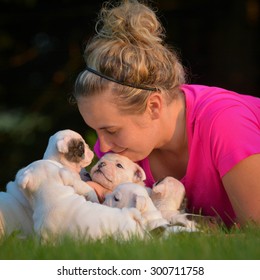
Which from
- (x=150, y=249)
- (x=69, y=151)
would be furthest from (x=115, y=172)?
(x=150, y=249)

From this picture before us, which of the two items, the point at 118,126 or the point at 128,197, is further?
the point at 118,126

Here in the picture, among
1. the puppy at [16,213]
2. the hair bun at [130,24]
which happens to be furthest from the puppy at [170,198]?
the hair bun at [130,24]

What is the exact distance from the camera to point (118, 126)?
12.0 ft

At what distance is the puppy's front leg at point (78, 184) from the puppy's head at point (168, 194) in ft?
1.08

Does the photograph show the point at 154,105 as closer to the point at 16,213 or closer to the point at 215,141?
the point at 215,141

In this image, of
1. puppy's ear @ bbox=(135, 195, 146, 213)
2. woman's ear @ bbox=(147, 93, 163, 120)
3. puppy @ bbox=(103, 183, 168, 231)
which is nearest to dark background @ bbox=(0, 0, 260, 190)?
woman's ear @ bbox=(147, 93, 163, 120)

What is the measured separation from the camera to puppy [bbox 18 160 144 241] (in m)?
3.04

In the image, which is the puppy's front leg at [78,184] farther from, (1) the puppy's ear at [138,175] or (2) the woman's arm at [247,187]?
(2) the woman's arm at [247,187]

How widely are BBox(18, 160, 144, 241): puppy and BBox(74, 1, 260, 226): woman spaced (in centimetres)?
56

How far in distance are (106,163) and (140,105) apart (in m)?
0.33

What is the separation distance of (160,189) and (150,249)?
0.89 meters

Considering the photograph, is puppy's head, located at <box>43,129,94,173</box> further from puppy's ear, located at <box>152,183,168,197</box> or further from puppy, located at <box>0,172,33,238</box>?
puppy's ear, located at <box>152,183,168,197</box>

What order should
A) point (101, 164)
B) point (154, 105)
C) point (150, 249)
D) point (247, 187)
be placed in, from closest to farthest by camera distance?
point (150, 249)
point (247, 187)
point (101, 164)
point (154, 105)
